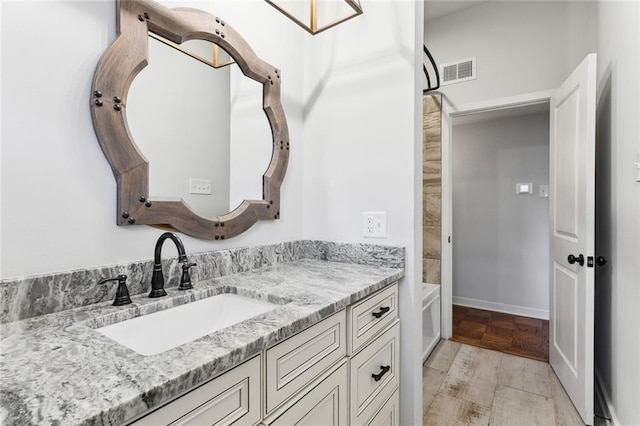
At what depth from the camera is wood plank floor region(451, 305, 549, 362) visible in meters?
2.71

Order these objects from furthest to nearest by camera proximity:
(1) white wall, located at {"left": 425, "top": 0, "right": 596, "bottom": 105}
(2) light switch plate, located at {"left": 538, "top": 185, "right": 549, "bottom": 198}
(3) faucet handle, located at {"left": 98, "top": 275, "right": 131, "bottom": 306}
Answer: (2) light switch plate, located at {"left": 538, "top": 185, "right": 549, "bottom": 198}, (1) white wall, located at {"left": 425, "top": 0, "right": 596, "bottom": 105}, (3) faucet handle, located at {"left": 98, "top": 275, "right": 131, "bottom": 306}

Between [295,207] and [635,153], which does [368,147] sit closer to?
[295,207]

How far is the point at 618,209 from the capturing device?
175 cm

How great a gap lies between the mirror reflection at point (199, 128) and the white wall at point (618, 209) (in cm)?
174

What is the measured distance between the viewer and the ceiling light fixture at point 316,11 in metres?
1.22

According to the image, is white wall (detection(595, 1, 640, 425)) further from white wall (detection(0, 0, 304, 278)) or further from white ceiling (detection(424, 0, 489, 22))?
white wall (detection(0, 0, 304, 278))

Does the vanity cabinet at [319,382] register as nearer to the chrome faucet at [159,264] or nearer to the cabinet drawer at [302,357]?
the cabinet drawer at [302,357]

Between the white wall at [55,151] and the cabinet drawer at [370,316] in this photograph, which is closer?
the white wall at [55,151]

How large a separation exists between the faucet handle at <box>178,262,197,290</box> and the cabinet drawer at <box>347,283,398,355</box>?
0.55 meters

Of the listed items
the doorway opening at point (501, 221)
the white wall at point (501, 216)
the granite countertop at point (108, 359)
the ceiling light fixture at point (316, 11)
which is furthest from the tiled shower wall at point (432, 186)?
the granite countertop at point (108, 359)

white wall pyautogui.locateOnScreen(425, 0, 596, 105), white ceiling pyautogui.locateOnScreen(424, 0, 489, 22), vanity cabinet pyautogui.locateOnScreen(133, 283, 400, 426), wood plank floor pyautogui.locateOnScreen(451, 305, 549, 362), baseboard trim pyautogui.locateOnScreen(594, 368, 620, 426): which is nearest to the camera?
vanity cabinet pyautogui.locateOnScreen(133, 283, 400, 426)

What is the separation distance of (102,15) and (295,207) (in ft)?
3.56

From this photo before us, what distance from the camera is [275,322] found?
81cm

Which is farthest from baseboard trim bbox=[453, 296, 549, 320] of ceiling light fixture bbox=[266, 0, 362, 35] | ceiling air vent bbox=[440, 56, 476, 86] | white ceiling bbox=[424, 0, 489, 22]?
ceiling light fixture bbox=[266, 0, 362, 35]
